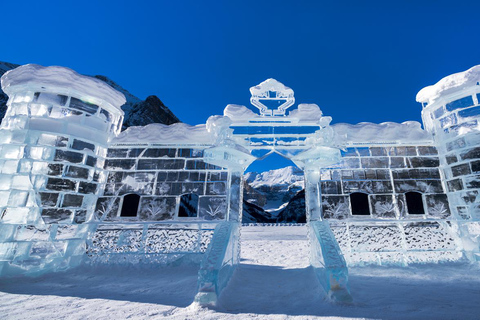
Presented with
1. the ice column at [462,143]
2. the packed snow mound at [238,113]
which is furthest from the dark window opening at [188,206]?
the ice column at [462,143]

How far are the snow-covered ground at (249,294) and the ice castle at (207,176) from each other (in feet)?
1.55

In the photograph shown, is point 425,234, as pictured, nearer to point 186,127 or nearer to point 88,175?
point 186,127

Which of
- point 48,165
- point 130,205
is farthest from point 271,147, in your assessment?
point 48,165

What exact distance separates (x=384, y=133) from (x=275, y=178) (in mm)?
41400

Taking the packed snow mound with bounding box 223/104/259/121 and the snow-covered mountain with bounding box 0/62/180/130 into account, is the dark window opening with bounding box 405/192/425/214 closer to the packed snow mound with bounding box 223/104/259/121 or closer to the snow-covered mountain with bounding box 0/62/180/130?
the packed snow mound with bounding box 223/104/259/121

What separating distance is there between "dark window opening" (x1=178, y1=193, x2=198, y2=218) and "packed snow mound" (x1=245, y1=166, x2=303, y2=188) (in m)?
33.7

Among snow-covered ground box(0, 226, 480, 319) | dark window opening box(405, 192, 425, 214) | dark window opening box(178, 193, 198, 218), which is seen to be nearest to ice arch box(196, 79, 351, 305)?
snow-covered ground box(0, 226, 480, 319)

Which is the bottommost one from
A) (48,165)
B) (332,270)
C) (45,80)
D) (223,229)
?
(332,270)

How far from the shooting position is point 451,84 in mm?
4660

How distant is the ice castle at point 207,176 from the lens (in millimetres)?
4316

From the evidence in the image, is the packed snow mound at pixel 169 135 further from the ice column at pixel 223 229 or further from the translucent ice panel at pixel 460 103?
the translucent ice panel at pixel 460 103

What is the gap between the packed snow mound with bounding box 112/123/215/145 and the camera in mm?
5418

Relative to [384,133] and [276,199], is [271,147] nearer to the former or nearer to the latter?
[384,133]

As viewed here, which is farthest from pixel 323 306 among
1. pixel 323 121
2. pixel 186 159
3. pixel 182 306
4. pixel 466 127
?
pixel 466 127
